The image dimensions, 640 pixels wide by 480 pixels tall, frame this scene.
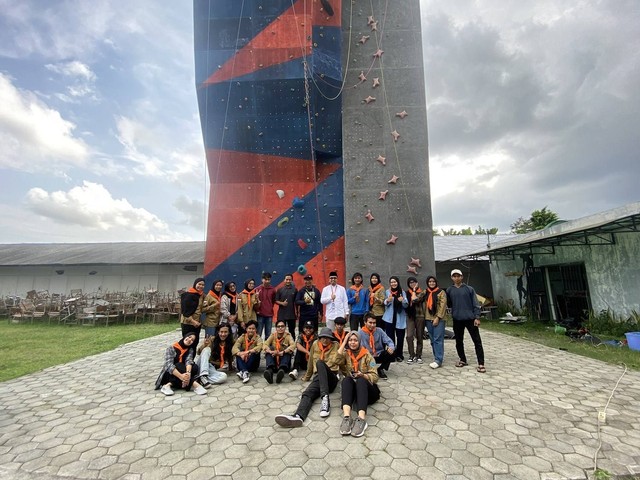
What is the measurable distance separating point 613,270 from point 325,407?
34.1ft

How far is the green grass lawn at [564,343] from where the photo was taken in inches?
248

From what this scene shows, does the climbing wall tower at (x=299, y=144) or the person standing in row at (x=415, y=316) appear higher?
the climbing wall tower at (x=299, y=144)

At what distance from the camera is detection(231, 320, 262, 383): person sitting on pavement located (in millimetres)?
5230

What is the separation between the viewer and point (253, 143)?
33.6 feet

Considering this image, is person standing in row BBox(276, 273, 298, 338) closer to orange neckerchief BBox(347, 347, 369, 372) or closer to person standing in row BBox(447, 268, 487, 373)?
orange neckerchief BBox(347, 347, 369, 372)

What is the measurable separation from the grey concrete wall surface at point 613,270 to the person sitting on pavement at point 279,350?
9950 millimetres

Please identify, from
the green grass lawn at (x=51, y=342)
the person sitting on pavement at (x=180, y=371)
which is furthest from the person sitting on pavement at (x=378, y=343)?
the green grass lawn at (x=51, y=342)

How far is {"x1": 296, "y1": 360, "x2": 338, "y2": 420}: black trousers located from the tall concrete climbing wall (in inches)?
220

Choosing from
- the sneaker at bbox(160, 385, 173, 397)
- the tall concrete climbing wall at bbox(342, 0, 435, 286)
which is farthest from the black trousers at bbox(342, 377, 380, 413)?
the tall concrete climbing wall at bbox(342, 0, 435, 286)

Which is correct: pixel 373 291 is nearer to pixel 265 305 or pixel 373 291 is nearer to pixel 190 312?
pixel 265 305

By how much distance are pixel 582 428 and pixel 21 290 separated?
25764 mm

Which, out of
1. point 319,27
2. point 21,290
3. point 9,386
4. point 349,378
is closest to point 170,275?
point 21,290

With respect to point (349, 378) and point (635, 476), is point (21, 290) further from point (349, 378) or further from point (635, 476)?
point (635, 476)

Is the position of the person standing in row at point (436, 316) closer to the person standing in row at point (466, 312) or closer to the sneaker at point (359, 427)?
the person standing in row at point (466, 312)
